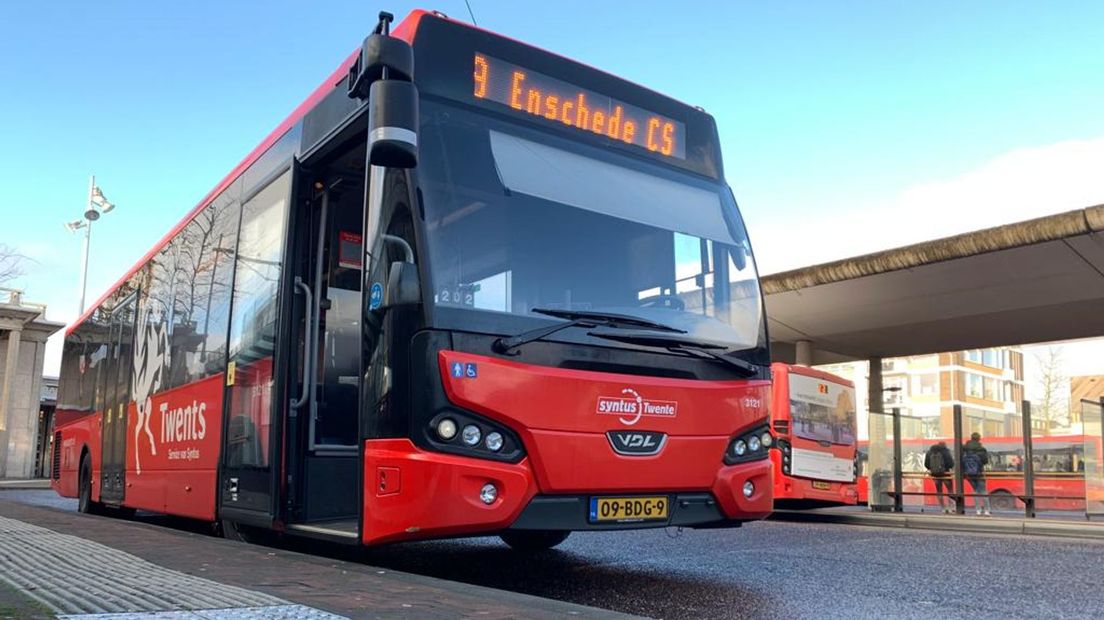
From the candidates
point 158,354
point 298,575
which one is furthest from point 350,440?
point 158,354

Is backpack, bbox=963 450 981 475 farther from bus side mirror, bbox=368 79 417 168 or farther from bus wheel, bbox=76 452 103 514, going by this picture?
bus side mirror, bbox=368 79 417 168

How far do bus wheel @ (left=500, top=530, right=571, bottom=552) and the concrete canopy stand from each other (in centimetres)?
1017

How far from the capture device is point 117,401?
435 inches

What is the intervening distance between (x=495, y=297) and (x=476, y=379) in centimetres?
49

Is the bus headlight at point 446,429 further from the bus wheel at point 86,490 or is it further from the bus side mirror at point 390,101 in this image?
the bus wheel at point 86,490

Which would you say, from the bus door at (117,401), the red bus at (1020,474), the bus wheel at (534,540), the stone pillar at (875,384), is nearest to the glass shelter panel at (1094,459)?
the red bus at (1020,474)

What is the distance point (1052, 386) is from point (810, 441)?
164 ft

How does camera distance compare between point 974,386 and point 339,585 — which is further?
point 974,386

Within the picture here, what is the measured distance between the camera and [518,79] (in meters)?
5.80

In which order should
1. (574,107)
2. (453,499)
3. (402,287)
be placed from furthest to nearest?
(574,107) → (402,287) → (453,499)

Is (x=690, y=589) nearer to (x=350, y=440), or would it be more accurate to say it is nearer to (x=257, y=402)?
(x=350, y=440)

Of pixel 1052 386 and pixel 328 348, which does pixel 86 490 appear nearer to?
pixel 328 348

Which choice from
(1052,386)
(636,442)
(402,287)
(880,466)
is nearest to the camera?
(402,287)

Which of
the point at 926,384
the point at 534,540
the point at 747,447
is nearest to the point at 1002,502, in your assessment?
the point at 534,540
